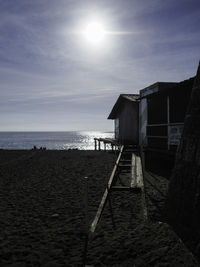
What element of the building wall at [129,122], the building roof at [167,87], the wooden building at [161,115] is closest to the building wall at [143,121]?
the wooden building at [161,115]

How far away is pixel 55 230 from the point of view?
4938mm

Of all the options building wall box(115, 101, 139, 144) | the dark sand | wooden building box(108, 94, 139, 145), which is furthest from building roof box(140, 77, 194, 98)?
the dark sand

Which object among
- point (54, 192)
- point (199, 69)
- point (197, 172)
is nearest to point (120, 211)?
point (197, 172)

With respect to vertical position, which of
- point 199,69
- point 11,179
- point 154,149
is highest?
point 199,69

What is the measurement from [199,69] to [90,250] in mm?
5341

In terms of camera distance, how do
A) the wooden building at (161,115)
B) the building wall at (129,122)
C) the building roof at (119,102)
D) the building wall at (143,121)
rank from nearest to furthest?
the wooden building at (161,115) < the building wall at (143,121) < the building wall at (129,122) < the building roof at (119,102)

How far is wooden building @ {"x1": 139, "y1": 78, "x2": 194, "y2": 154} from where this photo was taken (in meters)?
12.9

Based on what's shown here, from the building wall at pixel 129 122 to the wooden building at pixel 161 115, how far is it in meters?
2.81

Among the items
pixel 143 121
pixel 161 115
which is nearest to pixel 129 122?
pixel 143 121

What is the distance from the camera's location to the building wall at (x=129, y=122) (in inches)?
798

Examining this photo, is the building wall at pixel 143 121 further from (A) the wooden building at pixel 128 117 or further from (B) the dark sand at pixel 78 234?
(B) the dark sand at pixel 78 234

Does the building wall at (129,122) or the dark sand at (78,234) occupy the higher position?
the building wall at (129,122)

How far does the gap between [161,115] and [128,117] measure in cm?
598

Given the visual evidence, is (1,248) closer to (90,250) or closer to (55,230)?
(55,230)
